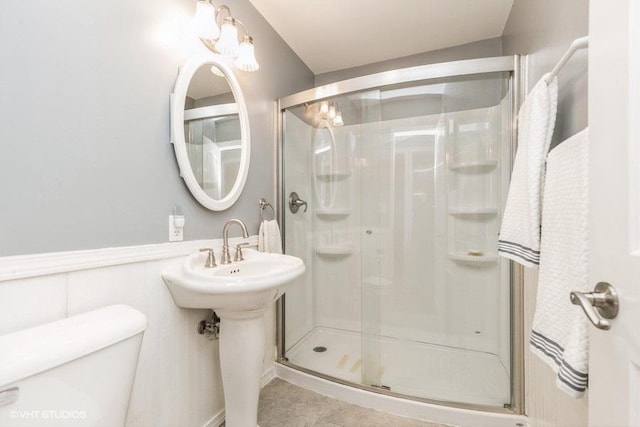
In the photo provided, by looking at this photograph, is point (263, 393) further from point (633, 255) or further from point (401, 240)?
point (633, 255)

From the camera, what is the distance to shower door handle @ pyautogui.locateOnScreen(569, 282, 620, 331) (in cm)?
43

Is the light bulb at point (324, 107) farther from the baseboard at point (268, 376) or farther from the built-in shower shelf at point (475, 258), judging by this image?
the baseboard at point (268, 376)

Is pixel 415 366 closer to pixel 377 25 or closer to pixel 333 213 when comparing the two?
pixel 333 213

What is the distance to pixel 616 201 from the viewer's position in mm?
438

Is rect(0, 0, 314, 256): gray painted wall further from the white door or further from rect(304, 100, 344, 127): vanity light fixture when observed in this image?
the white door

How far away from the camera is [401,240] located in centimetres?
196

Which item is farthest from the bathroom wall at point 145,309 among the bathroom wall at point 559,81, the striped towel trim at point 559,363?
the bathroom wall at point 559,81

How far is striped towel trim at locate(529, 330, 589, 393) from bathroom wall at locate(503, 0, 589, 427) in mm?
210

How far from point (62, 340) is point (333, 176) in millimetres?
1709

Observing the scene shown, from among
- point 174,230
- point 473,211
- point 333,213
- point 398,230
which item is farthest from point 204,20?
point 473,211

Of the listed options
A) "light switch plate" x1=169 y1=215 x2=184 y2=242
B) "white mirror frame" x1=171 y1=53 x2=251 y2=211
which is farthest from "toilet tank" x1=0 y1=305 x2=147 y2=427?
"white mirror frame" x1=171 y1=53 x2=251 y2=211

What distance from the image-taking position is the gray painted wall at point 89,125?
69cm

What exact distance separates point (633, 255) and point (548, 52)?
1.09m

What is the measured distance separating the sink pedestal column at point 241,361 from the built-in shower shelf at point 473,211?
142 centimetres
